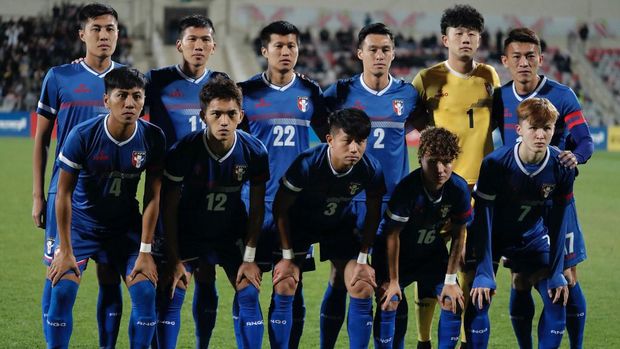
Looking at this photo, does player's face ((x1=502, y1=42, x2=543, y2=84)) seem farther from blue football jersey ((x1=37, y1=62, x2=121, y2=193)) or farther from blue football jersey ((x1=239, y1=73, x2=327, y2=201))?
blue football jersey ((x1=37, y1=62, x2=121, y2=193))

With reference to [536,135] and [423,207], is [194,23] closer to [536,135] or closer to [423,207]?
[423,207]

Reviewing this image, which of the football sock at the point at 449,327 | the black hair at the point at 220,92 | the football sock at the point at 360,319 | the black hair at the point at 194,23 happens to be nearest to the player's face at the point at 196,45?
the black hair at the point at 194,23

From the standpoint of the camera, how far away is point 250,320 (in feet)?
14.8

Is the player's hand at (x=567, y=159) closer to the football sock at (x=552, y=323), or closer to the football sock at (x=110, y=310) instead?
the football sock at (x=552, y=323)

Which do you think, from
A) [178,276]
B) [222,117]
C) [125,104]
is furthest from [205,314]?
[125,104]

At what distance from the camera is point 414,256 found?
483 centimetres

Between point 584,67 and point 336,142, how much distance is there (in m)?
26.3

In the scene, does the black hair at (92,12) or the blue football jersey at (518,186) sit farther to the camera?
the black hair at (92,12)

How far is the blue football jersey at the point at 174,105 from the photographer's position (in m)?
5.07

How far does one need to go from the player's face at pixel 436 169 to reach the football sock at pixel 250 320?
1078mm

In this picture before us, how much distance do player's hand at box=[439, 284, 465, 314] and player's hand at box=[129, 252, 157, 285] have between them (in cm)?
150

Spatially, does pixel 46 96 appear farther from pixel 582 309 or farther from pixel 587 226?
pixel 587 226

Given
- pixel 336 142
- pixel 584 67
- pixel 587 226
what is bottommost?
pixel 587 226

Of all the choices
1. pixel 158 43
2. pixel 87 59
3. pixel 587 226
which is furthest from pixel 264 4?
pixel 87 59
